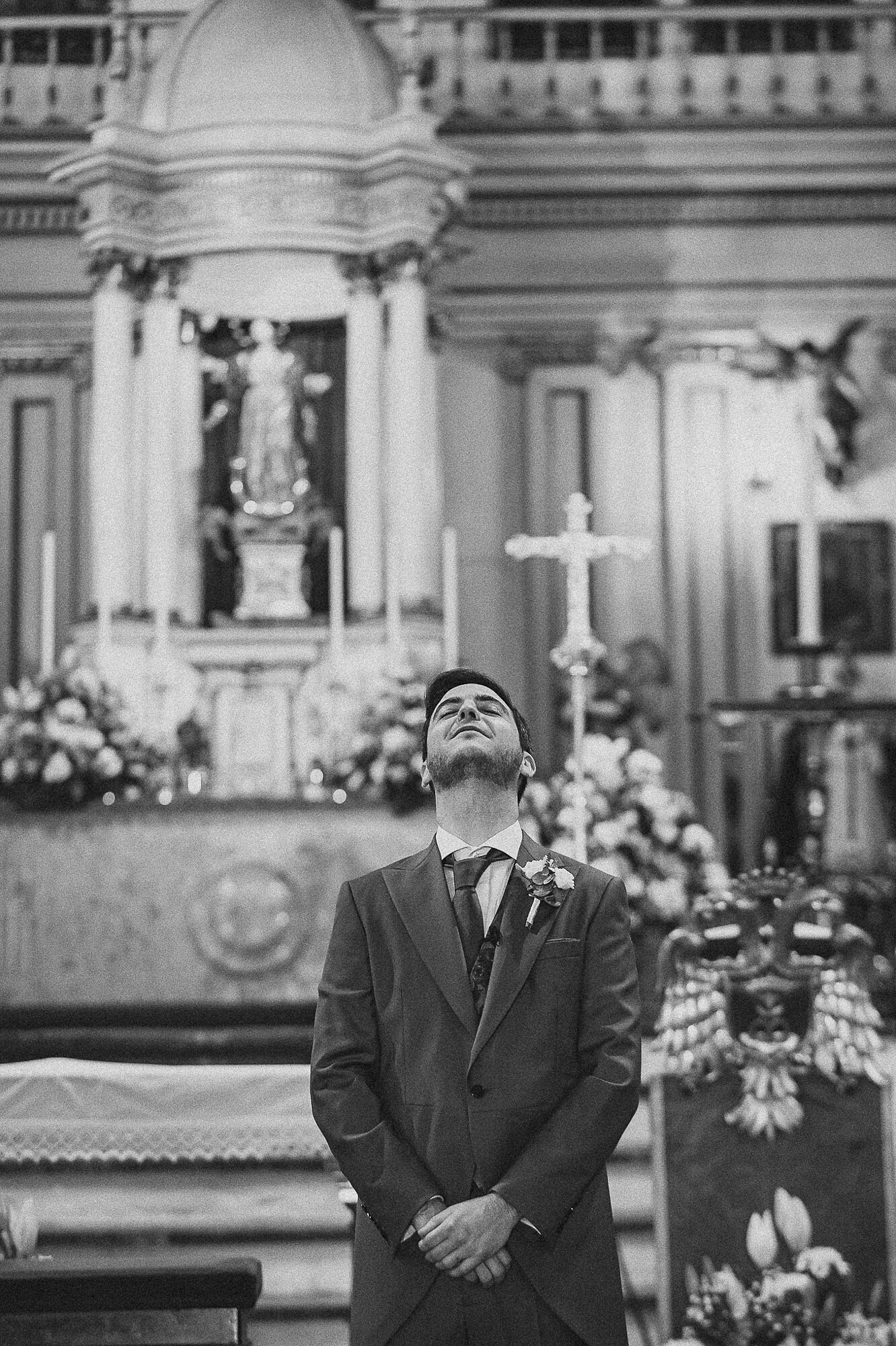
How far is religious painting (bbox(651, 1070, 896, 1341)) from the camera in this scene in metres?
3.85

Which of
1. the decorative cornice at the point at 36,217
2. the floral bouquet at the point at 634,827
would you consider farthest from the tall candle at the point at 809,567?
the decorative cornice at the point at 36,217

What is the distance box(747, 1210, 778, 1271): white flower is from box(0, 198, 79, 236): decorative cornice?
336 inches

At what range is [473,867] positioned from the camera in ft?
10.4

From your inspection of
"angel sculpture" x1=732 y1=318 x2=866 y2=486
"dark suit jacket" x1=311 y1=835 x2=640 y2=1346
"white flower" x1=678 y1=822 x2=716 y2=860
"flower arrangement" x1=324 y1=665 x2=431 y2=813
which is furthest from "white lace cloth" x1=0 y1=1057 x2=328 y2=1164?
"angel sculpture" x1=732 y1=318 x2=866 y2=486

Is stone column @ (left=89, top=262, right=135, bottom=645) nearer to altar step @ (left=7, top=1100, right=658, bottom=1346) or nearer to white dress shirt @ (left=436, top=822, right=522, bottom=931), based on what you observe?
altar step @ (left=7, top=1100, right=658, bottom=1346)

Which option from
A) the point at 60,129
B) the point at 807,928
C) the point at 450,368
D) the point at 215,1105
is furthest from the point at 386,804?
the point at 60,129

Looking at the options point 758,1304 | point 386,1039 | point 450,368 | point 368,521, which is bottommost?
point 758,1304

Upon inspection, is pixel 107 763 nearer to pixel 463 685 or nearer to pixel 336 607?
pixel 336 607

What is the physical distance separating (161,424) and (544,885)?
6.69 meters

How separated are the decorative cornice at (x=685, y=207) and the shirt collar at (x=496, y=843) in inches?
327

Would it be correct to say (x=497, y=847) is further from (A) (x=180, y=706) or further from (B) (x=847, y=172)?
(B) (x=847, y=172)

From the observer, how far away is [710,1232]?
12.7 ft

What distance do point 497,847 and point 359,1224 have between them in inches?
25.5

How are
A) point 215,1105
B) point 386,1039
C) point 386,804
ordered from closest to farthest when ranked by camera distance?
point 386,1039, point 215,1105, point 386,804
